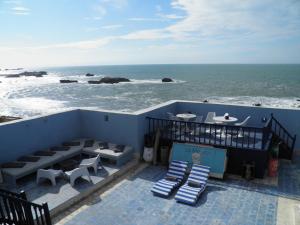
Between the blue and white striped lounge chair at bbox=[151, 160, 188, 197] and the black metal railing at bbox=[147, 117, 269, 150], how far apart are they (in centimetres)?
97

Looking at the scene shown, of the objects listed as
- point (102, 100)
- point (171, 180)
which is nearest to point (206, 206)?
point (171, 180)

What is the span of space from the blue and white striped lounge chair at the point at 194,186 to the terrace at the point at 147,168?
0.17 meters

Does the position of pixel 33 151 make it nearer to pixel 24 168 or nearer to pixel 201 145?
pixel 24 168

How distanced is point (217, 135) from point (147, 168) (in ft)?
8.61

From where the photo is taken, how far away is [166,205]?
5.94 meters

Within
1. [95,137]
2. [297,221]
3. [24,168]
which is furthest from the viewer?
[95,137]

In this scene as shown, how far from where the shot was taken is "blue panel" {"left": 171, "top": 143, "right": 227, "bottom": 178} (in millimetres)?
7359

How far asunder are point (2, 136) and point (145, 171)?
411 cm

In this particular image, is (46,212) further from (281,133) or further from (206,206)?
(281,133)

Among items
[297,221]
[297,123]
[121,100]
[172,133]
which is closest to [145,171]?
[172,133]

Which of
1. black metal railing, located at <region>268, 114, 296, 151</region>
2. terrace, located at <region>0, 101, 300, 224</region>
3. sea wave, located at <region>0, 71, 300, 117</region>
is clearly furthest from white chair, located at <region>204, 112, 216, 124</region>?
sea wave, located at <region>0, 71, 300, 117</region>

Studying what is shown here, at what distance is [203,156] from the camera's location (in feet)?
25.0

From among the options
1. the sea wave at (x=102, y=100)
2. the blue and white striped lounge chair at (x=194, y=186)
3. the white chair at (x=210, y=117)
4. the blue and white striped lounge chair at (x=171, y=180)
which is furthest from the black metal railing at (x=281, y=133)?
the sea wave at (x=102, y=100)

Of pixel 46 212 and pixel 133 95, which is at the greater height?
pixel 46 212
